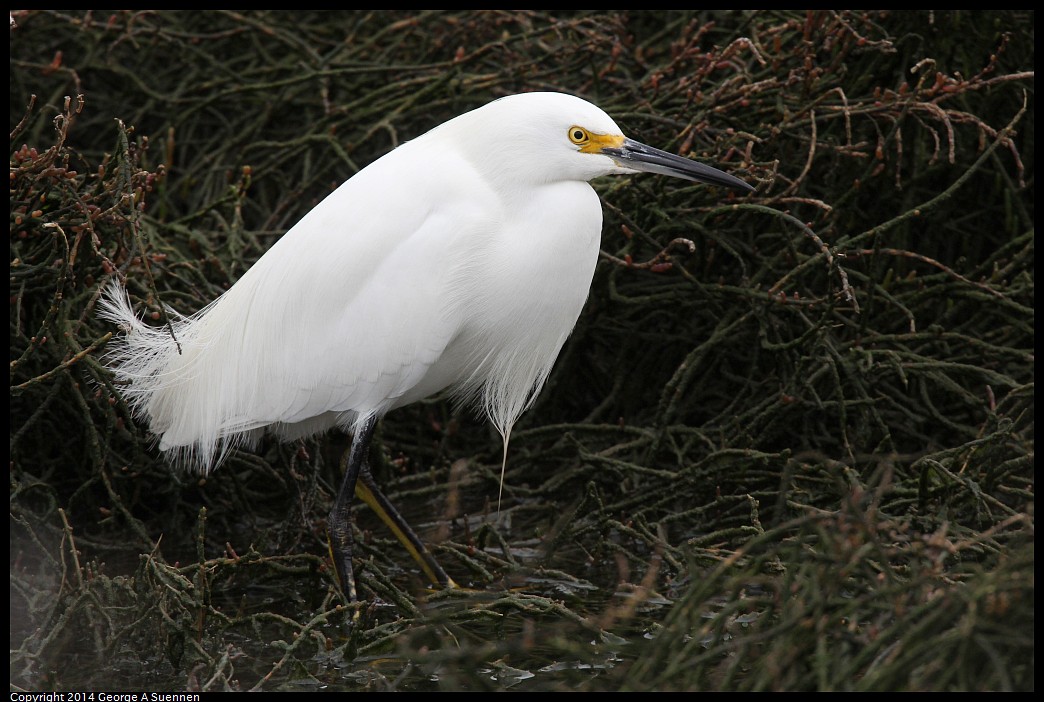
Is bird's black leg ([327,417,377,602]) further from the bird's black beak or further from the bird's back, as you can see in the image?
the bird's black beak

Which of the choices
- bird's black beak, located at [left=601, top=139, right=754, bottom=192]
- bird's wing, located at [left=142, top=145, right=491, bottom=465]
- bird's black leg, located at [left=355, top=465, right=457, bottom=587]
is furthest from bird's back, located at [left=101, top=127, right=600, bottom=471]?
bird's black leg, located at [left=355, top=465, right=457, bottom=587]

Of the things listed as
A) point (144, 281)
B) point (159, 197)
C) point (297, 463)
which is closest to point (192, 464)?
point (297, 463)

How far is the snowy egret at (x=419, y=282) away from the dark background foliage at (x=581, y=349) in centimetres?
29

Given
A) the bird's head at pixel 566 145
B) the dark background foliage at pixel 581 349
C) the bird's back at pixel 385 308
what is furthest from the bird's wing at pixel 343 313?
the dark background foliage at pixel 581 349

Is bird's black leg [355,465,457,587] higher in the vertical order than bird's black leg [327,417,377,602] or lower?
lower

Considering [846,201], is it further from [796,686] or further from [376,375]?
[796,686]

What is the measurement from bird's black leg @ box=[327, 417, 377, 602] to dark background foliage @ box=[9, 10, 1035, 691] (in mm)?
79

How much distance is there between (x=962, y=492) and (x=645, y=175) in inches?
50.4

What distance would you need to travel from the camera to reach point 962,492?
267cm

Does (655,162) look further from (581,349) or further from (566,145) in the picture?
(581,349)

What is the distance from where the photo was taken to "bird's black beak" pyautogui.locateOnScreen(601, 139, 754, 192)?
272 cm

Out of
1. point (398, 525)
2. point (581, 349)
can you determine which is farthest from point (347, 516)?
point (581, 349)

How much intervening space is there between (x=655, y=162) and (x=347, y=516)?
1226mm

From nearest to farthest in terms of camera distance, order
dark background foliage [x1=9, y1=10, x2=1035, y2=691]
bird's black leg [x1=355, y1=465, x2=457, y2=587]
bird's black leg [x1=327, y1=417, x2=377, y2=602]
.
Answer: dark background foliage [x1=9, y1=10, x2=1035, y2=691]
bird's black leg [x1=327, y1=417, x2=377, y2=602]
bird's black leg [x1=355, y1=465, x2=457, y2=587]
